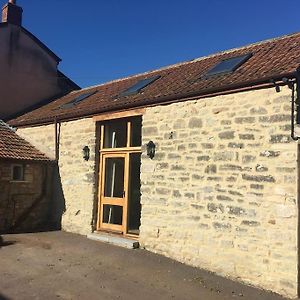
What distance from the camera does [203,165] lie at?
25.5ft

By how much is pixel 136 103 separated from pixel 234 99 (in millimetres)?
2643

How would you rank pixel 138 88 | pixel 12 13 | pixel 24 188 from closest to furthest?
1. pixel 138 88
2. pixel 24 188
3. pixel 12 13

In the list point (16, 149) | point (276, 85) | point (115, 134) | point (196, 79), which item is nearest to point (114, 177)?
point (115, 134)

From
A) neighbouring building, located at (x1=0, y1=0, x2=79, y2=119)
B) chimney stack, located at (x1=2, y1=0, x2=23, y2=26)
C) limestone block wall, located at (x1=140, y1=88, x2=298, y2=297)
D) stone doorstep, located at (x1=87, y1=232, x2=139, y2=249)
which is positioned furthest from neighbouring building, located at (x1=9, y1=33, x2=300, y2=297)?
chimney stack, located at (x1=2, y1=0, x2=23, y2=26)

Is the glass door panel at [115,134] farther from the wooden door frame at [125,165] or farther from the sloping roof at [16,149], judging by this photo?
the sloping roof at [16,149]

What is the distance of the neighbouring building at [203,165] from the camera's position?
657 centimetres

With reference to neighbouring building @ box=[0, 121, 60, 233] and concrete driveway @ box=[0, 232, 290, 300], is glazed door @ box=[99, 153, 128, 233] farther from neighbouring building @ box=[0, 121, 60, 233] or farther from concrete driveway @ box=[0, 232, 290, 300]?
neighbouring building @ box=[0, 121, 60, 233]

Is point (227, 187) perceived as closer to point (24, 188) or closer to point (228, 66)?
point (228, 66)

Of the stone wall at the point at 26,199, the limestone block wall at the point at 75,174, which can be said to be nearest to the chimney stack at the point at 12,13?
the limestone block wall at the point at 75,174

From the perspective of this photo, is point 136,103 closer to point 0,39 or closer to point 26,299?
point 26,299

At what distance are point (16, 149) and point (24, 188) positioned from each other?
1.27m

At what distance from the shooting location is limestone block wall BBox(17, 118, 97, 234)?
34.4 ft

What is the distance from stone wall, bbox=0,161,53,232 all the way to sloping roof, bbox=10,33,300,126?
174 cm

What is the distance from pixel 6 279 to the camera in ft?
21.1
